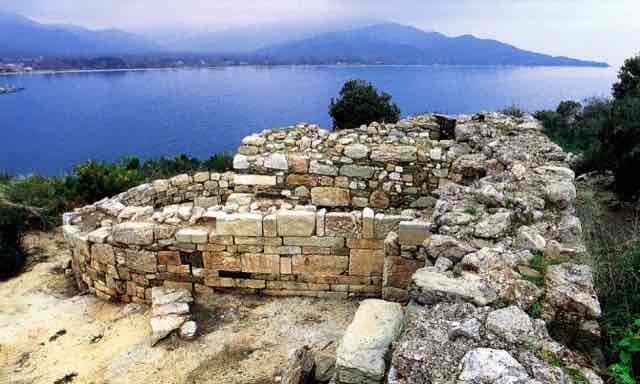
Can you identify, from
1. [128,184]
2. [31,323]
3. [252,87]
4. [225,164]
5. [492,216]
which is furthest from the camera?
[252,87]

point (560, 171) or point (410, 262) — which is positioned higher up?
point (560, 171)

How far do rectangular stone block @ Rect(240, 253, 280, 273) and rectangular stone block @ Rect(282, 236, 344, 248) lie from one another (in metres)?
0.31

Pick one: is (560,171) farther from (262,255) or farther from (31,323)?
(31,323)

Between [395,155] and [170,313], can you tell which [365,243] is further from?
[170,313]

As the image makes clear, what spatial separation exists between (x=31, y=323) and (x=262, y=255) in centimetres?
342

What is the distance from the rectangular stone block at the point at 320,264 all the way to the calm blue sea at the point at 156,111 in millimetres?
23429

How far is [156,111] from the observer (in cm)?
6994

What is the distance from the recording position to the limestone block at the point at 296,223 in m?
5.90

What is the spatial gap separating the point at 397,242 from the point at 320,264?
1.23 metres

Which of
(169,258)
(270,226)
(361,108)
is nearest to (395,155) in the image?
(270,226)

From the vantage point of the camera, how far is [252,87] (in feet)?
344

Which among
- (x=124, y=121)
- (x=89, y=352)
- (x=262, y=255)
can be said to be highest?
(x=262, y=255)

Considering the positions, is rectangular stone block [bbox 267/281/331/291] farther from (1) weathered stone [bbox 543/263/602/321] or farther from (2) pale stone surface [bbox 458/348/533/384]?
(2) pale stone surface [bbox 458/348/533/384]

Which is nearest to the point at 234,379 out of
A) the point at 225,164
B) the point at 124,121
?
the point at 225,164
